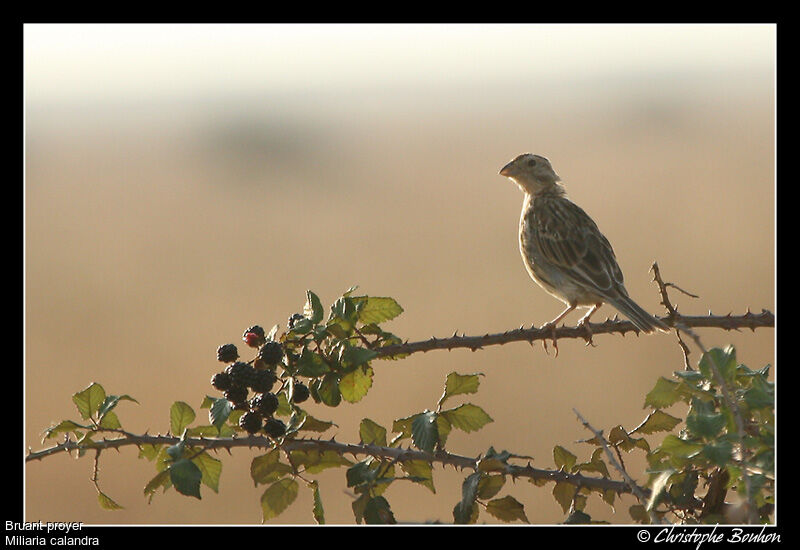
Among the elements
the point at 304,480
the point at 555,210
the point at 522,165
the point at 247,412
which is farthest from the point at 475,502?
the point at 522,165

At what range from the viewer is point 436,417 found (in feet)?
11.6

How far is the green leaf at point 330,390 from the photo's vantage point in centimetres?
353

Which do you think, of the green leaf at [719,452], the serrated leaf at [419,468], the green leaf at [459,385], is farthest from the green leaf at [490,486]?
the green leaf at [719,452]

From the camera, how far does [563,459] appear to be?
361 centimetres

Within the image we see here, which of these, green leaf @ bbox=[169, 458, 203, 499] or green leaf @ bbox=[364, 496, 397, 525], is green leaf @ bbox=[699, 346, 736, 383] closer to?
green leaf @ bbox=[364, 496, 397, 525]

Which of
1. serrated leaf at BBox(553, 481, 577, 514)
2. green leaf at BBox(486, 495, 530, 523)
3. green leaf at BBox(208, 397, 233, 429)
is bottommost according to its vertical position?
green leaf at BBox(486, 495, 530, 523)

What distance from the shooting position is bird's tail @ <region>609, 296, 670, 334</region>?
17.5 feet

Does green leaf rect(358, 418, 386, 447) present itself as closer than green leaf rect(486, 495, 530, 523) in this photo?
No

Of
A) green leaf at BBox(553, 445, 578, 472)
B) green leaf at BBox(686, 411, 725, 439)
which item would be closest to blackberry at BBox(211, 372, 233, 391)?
green leaf at BBox(553, 445, 578, 472)

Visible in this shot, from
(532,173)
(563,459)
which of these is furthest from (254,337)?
(532,173)

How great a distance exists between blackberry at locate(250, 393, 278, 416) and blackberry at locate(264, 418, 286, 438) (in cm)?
4

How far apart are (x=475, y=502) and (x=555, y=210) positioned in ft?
15.5

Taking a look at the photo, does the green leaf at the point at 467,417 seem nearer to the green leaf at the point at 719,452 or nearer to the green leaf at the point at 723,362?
the green leaf at the point at 723,362

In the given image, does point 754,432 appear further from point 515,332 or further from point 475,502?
point 515,332
